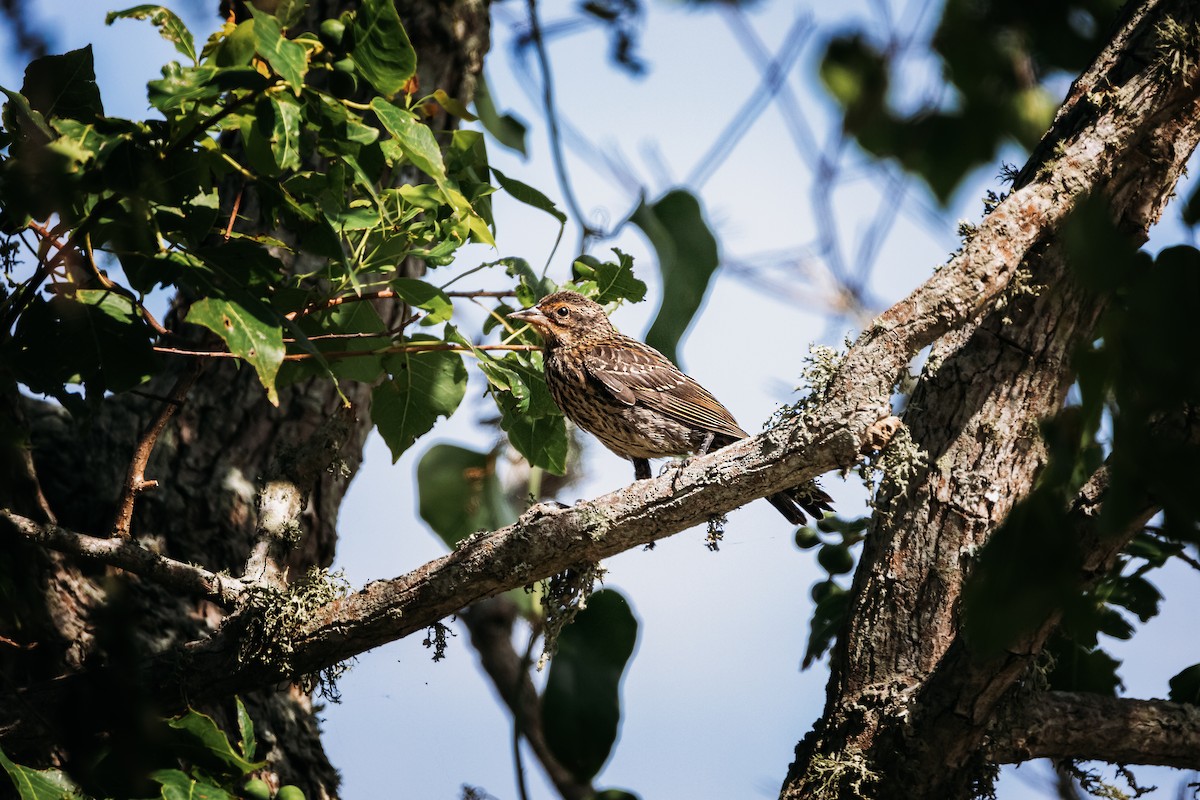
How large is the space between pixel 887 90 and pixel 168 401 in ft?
8.40

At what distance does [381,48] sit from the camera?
8.84ft

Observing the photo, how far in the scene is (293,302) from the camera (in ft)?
9.98

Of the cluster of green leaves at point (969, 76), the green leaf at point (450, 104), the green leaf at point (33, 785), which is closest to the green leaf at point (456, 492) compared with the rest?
the green leaf at point (450, 104)

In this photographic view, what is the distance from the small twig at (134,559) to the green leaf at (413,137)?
1473 mm

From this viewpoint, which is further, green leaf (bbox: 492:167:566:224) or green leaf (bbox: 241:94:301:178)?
green leaf (bbox: 492:167:566:224)

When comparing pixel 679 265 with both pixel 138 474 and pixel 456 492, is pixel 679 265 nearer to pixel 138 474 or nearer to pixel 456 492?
pixel 456 492

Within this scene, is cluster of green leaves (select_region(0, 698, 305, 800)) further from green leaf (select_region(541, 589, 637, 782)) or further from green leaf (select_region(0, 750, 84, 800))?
green leaf (select_region(541, 589, 637, 782))

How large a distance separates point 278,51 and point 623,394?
120 inches

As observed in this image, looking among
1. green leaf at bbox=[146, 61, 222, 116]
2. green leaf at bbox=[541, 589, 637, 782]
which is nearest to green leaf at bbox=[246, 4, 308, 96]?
green leaf at bbox=[146, 61, 222, 116]

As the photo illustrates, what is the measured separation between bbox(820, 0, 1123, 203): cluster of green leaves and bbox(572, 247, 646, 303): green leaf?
213cm

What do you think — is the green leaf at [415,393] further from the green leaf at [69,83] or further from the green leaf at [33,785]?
the green leaf at [33,785]

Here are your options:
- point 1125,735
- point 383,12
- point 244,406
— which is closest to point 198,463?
→ point 244,406

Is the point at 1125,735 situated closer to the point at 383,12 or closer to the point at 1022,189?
the point at 1022,189

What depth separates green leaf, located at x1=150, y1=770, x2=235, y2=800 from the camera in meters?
2.46
